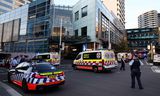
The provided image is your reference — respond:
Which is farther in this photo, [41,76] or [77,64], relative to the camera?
[77,64]

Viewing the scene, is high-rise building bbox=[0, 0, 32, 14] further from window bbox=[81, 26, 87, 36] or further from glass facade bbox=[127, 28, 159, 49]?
glass facade bbox=[127, 28, 159, 49]

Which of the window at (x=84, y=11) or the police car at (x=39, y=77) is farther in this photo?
the window at (x=84, y=11)

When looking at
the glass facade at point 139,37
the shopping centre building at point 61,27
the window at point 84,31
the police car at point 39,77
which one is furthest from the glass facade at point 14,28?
the glass facade at point 139,37

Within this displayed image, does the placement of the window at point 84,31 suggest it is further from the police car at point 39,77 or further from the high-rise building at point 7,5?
A: the high-rise building at point 7,5

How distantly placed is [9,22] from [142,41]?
271 feet

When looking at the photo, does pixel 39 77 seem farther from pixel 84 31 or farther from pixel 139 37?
pixel 139 37

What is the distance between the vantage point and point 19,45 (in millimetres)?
56625

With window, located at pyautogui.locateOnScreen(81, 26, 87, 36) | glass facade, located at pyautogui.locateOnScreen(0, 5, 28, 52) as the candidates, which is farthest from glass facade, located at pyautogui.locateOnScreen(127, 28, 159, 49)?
glass facade, located at pyautogui.locateOnScreen(0, 5, 28, 52)

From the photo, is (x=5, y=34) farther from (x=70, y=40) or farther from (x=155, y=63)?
(x=155, y=63)

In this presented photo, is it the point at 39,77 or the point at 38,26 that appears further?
the point at 38,26

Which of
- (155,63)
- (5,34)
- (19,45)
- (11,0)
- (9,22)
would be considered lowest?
(155,63)

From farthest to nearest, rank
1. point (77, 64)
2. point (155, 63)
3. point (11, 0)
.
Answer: point (11, 0), point (155, 63), point (77, 64)

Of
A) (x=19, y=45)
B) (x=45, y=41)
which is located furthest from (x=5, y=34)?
(x=45, y=41)

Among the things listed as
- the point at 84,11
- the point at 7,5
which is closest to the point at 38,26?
the point at 84,11
